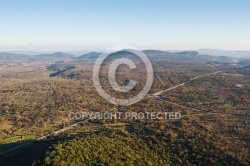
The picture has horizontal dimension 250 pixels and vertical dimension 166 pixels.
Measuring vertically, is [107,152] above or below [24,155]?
above

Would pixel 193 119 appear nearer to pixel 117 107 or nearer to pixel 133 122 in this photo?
pixel 133 122

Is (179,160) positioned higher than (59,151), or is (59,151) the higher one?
(59,151)

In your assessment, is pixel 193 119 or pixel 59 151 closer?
pixel 59 151

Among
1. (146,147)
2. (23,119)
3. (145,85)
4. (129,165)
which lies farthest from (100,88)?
(129,165)

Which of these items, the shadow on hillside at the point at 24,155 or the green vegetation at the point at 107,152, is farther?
the shadow on hillside at the point at 24,155

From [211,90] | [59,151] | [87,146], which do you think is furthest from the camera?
[211,90]

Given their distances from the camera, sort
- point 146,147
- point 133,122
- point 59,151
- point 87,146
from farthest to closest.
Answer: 1. point 133,122
2. point 146,147
3. point 87,146
4. point 59,151

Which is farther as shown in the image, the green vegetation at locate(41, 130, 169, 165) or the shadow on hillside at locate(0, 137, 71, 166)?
the shadow on hillside at locate(0, 137, 71, 166)

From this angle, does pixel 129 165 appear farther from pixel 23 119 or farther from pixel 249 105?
pixel 249 105

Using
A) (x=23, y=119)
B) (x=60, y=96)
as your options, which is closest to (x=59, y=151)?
(x=23, y=119)

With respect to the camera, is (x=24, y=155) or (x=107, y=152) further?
(x=107, y=152)
